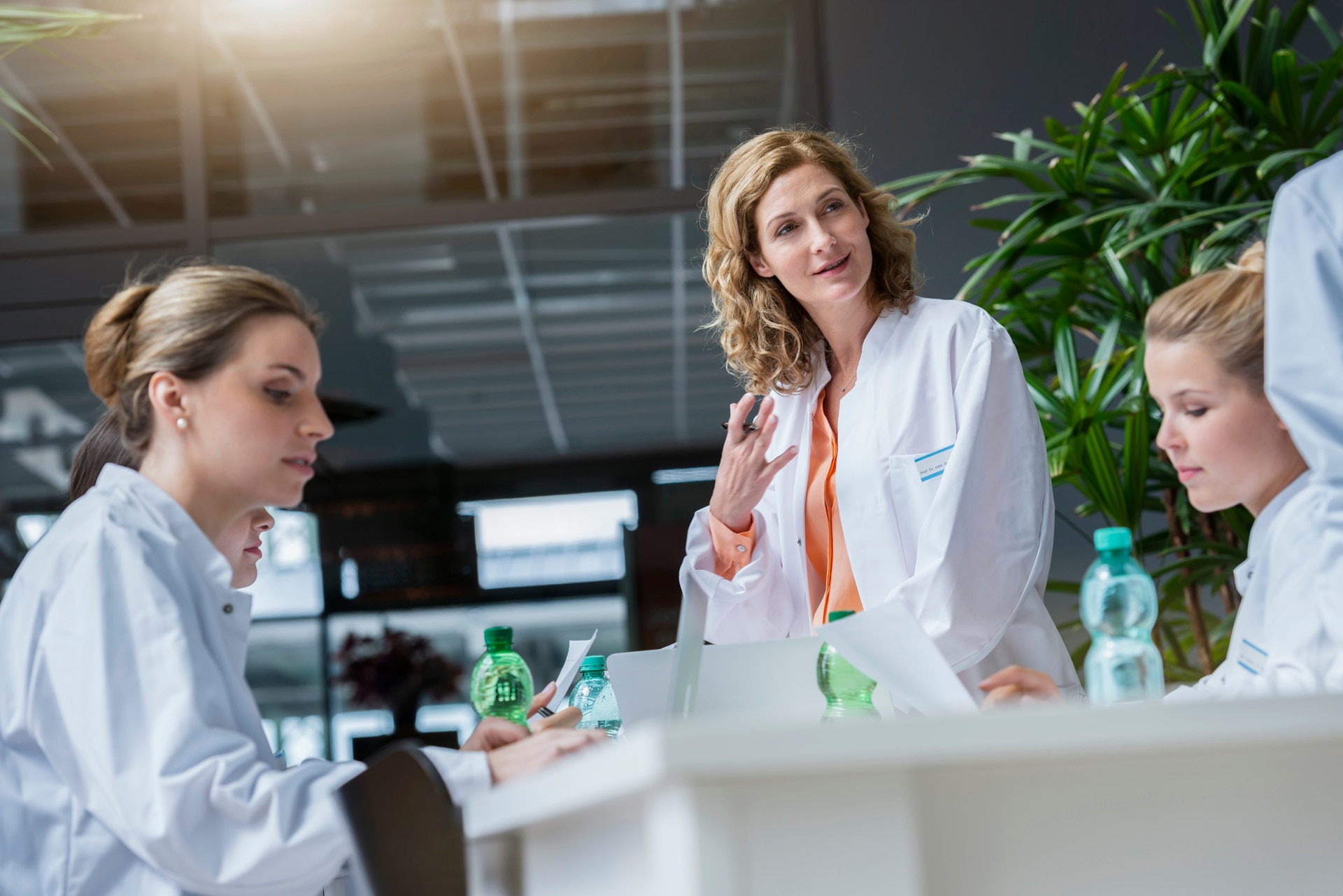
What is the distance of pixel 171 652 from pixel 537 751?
14.3 inches

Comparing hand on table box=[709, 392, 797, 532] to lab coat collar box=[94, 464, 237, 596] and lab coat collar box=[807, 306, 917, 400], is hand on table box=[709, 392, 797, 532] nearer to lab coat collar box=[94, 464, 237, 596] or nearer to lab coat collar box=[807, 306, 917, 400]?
lab coat collar box=[807, 306, 917, 400]

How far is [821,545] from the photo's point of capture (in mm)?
1901

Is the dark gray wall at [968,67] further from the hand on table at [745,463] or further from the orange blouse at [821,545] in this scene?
the hand on table at [745,463]

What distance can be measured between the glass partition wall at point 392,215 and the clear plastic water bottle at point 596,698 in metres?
2.42

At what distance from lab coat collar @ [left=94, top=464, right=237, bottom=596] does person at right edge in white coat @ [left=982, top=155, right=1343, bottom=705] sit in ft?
2.62

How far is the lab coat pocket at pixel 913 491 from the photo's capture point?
1.77 m

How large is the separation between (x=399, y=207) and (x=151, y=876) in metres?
3.47

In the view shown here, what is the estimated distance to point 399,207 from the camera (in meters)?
4.30

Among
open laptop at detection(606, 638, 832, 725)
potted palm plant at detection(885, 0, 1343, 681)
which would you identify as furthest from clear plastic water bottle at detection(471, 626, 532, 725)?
potted palm plant at detection(885, 0, 1343, 681)

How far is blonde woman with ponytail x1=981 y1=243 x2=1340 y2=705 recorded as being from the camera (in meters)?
1.29

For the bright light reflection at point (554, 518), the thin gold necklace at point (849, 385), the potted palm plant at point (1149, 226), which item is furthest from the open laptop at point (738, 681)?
the bright light reflection at point (554, 518)

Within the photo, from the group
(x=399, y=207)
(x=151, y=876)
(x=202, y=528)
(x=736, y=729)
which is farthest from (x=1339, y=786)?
(x=399, y=207)

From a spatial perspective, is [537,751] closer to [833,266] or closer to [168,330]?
[168,330]

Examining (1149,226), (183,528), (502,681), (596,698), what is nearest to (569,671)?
(596,698)
